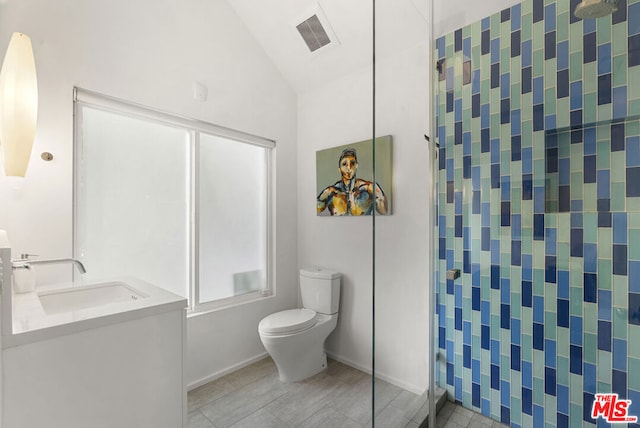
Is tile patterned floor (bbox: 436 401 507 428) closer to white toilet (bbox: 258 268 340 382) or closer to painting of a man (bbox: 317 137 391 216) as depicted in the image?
white toilet (bbox: 258 268 340 382)

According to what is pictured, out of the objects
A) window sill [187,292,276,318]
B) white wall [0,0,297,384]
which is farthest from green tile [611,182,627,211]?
window sill [187,292,276,318]

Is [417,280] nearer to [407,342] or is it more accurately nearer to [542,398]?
[407,342]

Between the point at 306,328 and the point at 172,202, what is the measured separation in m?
1.22

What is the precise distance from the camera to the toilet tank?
2.22 metres

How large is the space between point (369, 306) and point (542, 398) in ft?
3.51

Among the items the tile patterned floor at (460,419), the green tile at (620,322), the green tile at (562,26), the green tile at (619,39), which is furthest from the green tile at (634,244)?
the tile patterned floor at (460,419)

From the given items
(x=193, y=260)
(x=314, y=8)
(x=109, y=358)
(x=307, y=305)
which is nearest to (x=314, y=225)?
(x=307, y=305)

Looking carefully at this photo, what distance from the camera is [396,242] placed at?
1.46m

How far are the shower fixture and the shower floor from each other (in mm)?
1763

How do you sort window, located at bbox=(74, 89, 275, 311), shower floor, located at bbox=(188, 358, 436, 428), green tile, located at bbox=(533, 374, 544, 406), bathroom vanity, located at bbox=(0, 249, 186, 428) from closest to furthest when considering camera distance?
bathroom vanity, located at bbox=(0, 249, 186, 428) < green tile, located at bbox=(533, 374, 544, 406) < shower floor, located at bbox=(188, 358, 436, 428) < window, located at bbox=(74, 89, 275, 311)

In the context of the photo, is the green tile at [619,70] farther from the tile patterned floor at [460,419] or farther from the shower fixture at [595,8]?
the tile patterned floor at [460,419]

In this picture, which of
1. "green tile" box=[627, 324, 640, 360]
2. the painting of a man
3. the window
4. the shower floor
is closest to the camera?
"green tile" box=[627, 324, 640, 360]


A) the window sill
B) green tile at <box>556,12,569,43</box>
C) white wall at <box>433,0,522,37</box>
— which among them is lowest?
the window sill

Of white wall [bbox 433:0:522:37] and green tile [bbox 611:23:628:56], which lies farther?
white wall [bbox 433:0:522:37]
